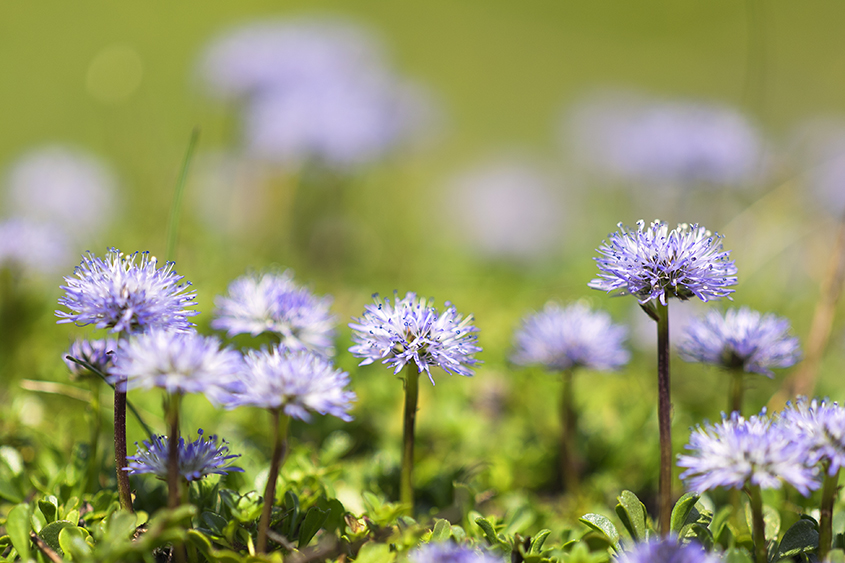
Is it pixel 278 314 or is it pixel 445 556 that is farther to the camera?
pixel 278 314

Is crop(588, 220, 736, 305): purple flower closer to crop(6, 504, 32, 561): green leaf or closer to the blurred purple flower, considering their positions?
crop(6, 504, 32, 561): green leaf

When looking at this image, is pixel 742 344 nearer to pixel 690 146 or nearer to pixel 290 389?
pixel 290 389

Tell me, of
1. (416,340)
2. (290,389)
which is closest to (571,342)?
(416,340)

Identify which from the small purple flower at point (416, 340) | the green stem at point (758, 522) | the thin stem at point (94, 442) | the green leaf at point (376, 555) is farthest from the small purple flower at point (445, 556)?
Result: the thin stem at point (94, 442)

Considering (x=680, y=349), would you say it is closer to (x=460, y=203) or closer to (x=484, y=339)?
(x=484, y=339)

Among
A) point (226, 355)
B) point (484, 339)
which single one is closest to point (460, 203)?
point (484, 339)
